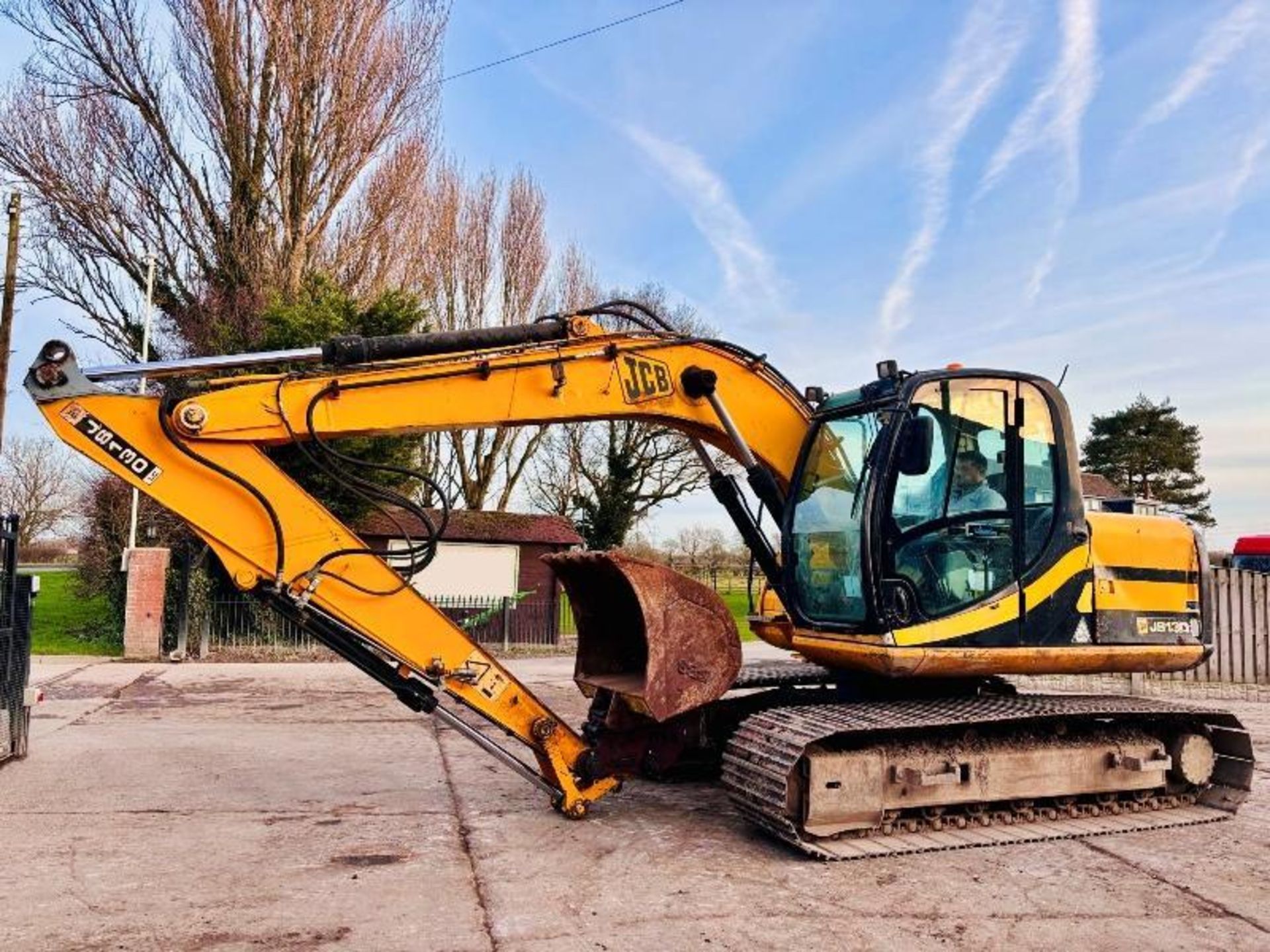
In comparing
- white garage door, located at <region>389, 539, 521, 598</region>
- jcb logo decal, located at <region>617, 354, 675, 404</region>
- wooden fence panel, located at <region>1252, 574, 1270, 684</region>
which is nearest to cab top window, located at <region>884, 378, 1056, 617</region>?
jcb logo decal, located at <region>617, 354, 675, 404</region>

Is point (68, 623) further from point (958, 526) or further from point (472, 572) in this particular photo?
point (958, 526)

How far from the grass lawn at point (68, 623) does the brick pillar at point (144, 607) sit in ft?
2.73

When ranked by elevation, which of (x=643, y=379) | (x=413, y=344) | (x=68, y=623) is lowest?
(x=68, y=623)

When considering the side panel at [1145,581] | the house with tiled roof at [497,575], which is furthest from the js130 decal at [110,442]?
the house with tiled roof at [497,575]

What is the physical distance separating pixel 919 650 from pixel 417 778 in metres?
3.73

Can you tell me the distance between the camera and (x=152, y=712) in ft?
34.6

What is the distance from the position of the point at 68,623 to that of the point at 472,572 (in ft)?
27.8

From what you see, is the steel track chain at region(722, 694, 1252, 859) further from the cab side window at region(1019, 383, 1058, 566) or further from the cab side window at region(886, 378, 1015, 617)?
the cab side window at region(1019, 383, 1058, 566)

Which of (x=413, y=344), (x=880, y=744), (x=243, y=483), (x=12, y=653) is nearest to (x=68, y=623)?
(x=12, y=653)

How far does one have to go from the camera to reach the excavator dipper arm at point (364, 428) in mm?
5312

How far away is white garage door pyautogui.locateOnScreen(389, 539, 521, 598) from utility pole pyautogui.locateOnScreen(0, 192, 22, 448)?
8.39 m

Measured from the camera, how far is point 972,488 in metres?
5.90

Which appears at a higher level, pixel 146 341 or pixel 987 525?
pixel 146 341

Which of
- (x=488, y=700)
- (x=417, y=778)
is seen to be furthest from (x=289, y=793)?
(x=488, y=700)
